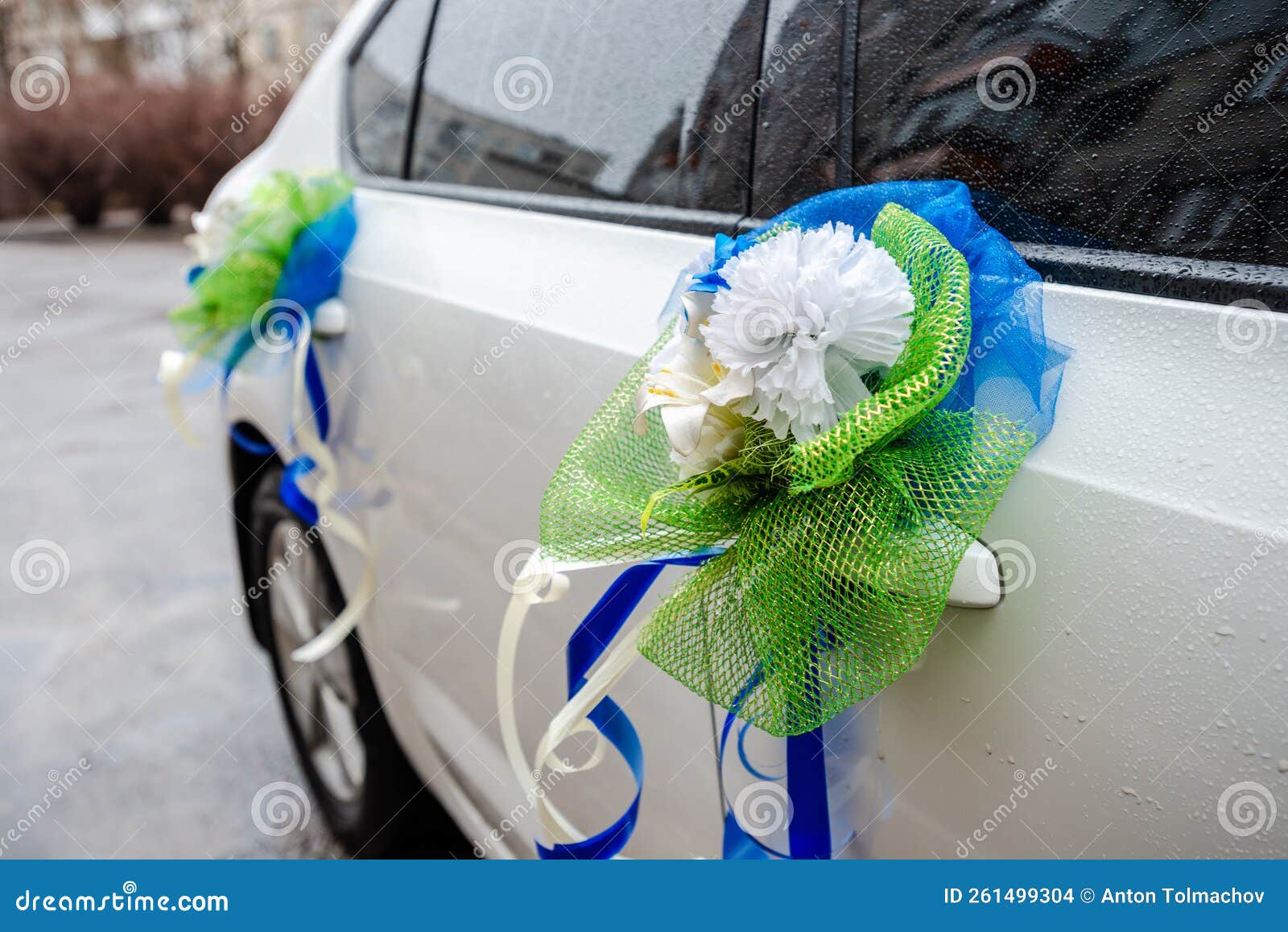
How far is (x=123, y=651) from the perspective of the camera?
337 cm

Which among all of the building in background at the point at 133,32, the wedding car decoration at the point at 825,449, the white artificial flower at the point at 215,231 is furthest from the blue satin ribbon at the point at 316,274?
the building in background at the point at 133,32

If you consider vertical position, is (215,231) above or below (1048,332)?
below

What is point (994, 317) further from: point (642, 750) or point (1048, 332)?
point (642, 750)

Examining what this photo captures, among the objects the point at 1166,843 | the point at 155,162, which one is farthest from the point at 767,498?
the point at 155,162

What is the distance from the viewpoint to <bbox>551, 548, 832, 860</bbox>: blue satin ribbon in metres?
1.04

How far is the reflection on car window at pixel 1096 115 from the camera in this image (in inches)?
33.7

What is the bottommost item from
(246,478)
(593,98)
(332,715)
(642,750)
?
(332,715)

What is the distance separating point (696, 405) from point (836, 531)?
159mm

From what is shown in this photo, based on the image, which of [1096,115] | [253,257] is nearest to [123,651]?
[253,257]

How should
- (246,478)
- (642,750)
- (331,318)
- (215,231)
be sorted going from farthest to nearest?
(246,478), (215,231), (331,318), (642,750)

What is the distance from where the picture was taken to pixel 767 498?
96cm

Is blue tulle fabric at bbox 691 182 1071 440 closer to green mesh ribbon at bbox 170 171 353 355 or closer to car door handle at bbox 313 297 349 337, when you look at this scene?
car door handle at bbox 313 297 349 337

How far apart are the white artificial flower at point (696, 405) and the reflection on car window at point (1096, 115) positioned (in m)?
0.31

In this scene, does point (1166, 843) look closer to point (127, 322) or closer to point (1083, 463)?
point (1083, 463)
